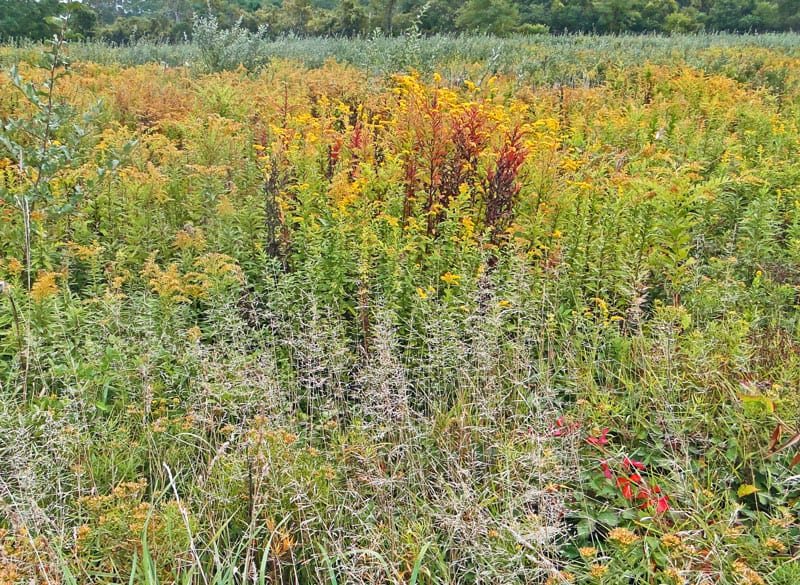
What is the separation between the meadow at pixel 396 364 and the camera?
211 cm

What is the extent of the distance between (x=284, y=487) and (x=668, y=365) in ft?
5.68

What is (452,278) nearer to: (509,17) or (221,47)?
(221,47)

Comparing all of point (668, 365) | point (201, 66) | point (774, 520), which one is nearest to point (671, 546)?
point (774, 520)

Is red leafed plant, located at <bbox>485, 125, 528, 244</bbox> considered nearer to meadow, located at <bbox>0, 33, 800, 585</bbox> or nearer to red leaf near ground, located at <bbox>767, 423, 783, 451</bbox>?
meadow, located at <bbox>0, 33, 800, 585</bbox>

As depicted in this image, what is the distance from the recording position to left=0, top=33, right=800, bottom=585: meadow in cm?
211

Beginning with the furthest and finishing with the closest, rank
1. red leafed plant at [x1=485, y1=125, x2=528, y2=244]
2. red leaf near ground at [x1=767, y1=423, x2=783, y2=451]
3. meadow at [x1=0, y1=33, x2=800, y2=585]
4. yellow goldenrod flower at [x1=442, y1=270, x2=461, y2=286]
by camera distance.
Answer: red leafed plant at [x1=485, y1=125, x2=528, y2=244] < yellow goldenrod flower at [x1=442, y1=270, x2=461, y2=286] < red leaf near ground at [x1=767, y1=423, x2=783, y2=451] < meadow at [x1=0, y1=33, x2=800, y2=585]

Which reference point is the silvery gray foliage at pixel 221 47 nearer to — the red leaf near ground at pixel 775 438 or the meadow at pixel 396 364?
the meadow at pixel 396 364

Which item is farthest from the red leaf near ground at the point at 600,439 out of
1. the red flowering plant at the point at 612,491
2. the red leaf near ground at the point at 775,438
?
the red leaf near ground at the point at 775,438

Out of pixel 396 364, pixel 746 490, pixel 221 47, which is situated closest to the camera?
pixel 746 490

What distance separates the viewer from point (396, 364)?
2631mm

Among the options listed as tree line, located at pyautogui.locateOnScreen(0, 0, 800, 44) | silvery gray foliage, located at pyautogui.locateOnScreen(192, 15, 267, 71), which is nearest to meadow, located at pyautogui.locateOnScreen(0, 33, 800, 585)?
silvery gray foliage, located at pyautogui.locateOnScreen(192, 15, 267, 71)

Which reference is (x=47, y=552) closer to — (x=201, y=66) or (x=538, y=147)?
(x=538, y=147)

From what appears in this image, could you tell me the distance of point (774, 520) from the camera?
1983 millimetres

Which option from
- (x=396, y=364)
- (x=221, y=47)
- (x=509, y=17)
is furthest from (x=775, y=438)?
(x=509, y=17)
